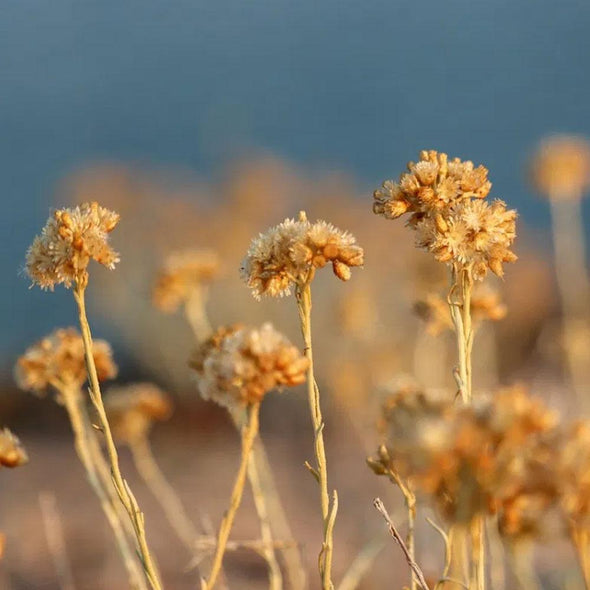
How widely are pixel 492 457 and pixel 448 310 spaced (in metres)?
1.26

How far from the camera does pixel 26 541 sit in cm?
486

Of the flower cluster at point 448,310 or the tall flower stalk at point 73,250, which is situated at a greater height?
the flower cluster at point 448,310

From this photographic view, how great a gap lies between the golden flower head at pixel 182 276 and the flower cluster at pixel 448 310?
695 mm

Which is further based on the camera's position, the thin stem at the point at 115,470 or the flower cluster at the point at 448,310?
the flower cluster at the point at 448,310

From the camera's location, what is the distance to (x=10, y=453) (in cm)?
154

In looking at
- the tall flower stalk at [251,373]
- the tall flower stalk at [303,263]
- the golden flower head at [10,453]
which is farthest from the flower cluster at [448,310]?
the golden flower head at [10,453]

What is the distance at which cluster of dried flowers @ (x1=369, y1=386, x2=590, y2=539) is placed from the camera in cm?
89

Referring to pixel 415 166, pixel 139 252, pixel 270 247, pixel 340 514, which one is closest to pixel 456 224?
pixel 415 166

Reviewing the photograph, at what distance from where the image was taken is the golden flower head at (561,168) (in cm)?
406

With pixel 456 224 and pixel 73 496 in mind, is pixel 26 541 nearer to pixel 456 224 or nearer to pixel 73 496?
pixel 73 496

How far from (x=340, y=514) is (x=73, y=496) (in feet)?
6.08

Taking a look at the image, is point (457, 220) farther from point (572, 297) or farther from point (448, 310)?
point (572, 297)

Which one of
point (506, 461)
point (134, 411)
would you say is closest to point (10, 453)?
point (506, 461)

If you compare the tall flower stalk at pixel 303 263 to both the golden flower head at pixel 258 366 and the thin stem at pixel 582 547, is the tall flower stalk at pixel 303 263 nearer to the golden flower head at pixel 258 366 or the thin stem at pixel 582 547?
the golden flower head at pixel 258 366
